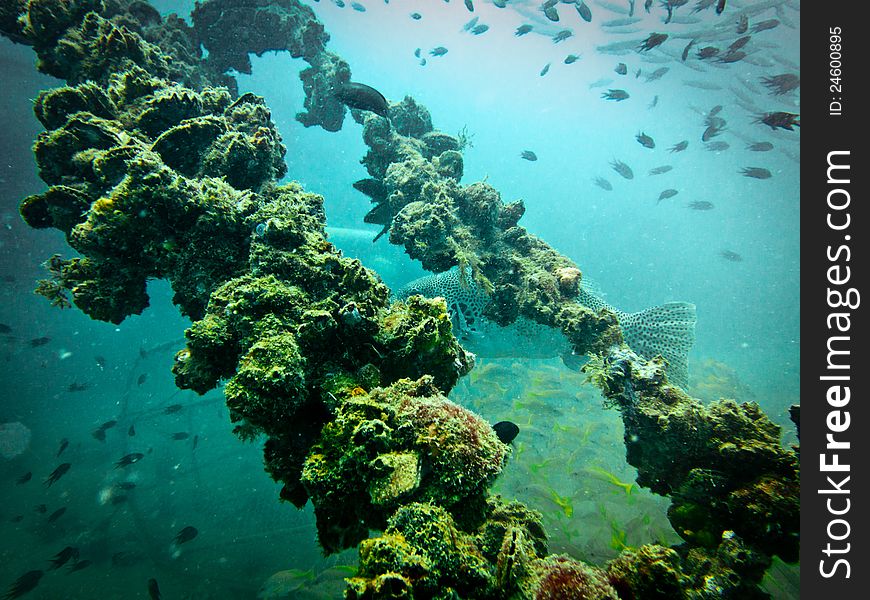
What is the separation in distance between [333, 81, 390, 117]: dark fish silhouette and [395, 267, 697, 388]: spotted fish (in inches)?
132

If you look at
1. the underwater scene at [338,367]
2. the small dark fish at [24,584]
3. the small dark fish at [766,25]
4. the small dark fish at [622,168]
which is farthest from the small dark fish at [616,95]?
the small dark fish at [24,584]

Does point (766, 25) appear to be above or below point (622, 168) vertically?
above

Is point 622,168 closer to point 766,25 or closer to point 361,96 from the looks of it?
point 766,25

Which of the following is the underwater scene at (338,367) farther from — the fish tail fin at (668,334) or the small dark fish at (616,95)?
the small dark fish at (616,95)

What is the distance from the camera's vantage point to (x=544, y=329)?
6.06 meters

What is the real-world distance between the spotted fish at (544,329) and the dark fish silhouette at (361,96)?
3.36 meters

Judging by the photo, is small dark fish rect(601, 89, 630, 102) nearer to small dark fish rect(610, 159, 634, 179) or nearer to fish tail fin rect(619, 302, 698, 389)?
small dark fish rect(610, 159, 634, 179)

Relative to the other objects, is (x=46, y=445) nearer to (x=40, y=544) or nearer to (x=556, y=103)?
(x=40, y=544)

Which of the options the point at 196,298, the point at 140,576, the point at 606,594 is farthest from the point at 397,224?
the point at 140,576

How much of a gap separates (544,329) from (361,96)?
529 cm

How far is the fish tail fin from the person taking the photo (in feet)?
17.3

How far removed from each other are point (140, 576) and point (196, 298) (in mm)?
9488

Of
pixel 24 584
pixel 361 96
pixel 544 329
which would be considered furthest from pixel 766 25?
pixel 24 584

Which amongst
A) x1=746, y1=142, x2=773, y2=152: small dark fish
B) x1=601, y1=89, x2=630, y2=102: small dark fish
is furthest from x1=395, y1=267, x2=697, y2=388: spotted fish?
x1=746, y1=142, x2=773, y2=152: small dark fish
